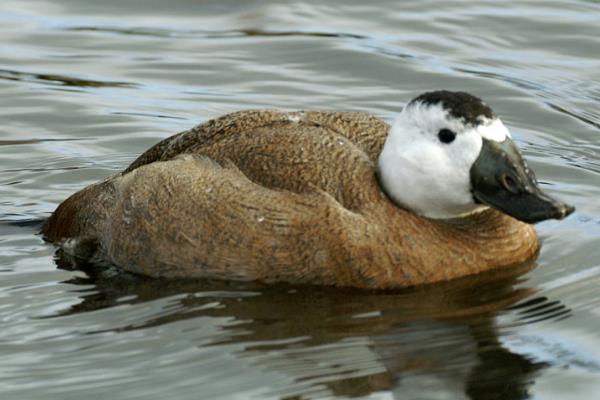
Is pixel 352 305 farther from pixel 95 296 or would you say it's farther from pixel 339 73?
pixel 339 73

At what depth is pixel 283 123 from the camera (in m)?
8.71

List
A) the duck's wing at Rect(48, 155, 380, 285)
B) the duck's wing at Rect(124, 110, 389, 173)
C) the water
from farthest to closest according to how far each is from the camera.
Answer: the duck's wing at Rect(124, 110, 389, 173) < the duck's wing at Rect(48, 155, 380, 285) < the water

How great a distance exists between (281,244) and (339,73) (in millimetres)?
5284

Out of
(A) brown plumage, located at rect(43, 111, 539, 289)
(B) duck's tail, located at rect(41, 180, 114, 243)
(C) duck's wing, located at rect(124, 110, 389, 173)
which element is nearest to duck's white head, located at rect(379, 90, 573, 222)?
(A) brown plumage, located at rect(43, 111, 539, 289)

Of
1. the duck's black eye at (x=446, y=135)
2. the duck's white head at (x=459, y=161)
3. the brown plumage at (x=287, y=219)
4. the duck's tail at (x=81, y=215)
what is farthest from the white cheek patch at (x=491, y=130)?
the duck's tail at (x=81, y=215)

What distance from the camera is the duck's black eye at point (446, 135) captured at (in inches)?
322

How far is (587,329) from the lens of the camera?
25.6 feet

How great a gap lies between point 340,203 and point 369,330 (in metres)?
0.82

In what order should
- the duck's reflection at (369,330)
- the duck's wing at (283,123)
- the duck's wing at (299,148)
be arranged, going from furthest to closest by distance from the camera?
the duck's wing at (283,123) → the duck's wing at (299,148) → the duck's reflection at (369,330)

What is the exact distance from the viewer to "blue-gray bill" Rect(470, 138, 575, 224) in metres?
8.12

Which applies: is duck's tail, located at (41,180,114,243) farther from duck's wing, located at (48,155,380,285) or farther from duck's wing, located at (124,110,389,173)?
duck's wing, located at (124,110,389,173)

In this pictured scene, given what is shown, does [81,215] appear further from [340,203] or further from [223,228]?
[340,203]

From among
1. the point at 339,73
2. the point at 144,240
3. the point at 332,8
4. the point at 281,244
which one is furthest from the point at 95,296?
the point at 332,8

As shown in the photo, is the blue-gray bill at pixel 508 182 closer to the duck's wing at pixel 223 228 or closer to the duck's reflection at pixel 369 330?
the duck's reflection at pixel 369 330
